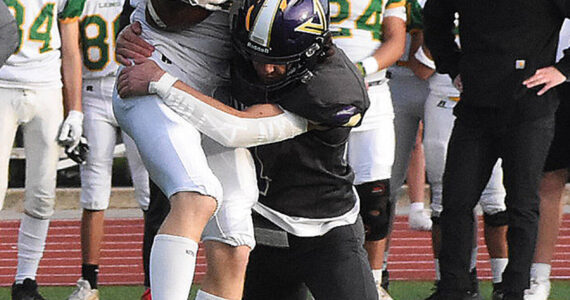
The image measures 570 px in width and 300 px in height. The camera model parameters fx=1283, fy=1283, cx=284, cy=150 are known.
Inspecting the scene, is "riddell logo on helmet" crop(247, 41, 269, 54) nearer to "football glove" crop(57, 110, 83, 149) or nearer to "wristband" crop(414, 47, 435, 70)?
"football glove" crop(57, 110, 83, 149)

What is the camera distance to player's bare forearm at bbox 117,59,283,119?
138 inches

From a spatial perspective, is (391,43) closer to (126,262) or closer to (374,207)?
(374,207)

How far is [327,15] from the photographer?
3.59 m

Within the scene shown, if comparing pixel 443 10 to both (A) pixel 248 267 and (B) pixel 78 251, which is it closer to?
(A) pixel 248 267

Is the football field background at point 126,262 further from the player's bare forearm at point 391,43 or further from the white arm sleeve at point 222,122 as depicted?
the white arm sleeve at point 222,122

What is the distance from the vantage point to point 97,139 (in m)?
5.64

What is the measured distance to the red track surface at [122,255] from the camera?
20.3ft

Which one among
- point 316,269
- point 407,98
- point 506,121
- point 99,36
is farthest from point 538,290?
point 99,36

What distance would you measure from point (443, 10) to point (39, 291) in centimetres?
223

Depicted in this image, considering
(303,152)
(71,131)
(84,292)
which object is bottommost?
(84,292)

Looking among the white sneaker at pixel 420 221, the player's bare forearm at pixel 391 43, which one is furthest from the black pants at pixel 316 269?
the white sneaker at pixel 420 221

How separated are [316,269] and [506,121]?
149 centimetres

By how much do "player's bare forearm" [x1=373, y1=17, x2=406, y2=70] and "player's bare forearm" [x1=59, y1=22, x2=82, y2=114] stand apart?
4.21 ft

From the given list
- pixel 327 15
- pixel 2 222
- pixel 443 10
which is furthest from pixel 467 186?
pixel 2 222
